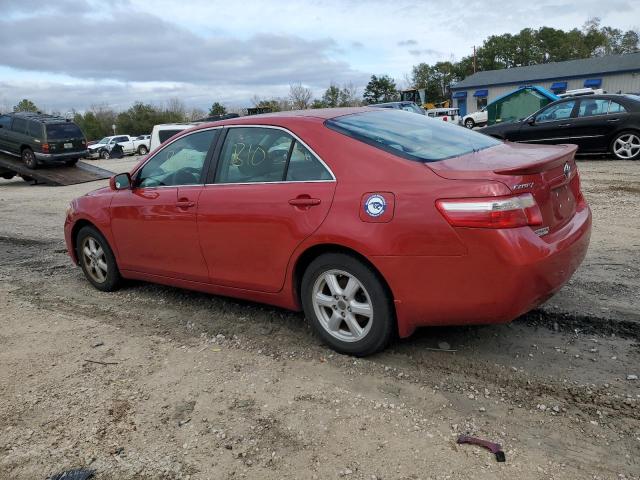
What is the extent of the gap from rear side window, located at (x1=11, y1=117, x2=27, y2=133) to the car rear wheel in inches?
712

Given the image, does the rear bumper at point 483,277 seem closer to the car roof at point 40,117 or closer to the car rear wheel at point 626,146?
the car rear wheel at point 626,146

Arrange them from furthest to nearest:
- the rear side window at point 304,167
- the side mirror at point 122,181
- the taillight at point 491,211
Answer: the side mirror at point 122,181 < the rear side window at point 304,167 < the taillight at point 491,211

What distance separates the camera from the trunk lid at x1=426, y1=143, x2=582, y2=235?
3082mm

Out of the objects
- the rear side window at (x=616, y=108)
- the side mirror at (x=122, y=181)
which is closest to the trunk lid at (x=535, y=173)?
the side mirror at (x=122, y=181)

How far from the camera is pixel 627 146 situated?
12.3 m

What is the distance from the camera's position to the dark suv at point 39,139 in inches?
739

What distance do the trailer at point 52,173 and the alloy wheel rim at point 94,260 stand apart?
13.5 meters

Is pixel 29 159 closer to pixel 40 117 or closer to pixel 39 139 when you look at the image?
pixel 39 139

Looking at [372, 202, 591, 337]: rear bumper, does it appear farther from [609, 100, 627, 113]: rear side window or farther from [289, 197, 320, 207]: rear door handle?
[609, 100, 627, 113]: rear side window

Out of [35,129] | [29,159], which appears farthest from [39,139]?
[29,159]

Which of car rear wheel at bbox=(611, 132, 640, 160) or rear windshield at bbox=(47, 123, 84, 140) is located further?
rear windshield at bbox=(47, 123, 84, 140)

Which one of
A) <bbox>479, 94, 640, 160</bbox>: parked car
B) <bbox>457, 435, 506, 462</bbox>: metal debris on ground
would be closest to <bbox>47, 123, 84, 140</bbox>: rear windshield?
<bbox>479, 94, 640, 160</bbox>: parked car

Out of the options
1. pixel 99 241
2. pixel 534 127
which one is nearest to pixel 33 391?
pixel 99 241

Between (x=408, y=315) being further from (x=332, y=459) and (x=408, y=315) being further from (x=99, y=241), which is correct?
(x=99, y=241)
